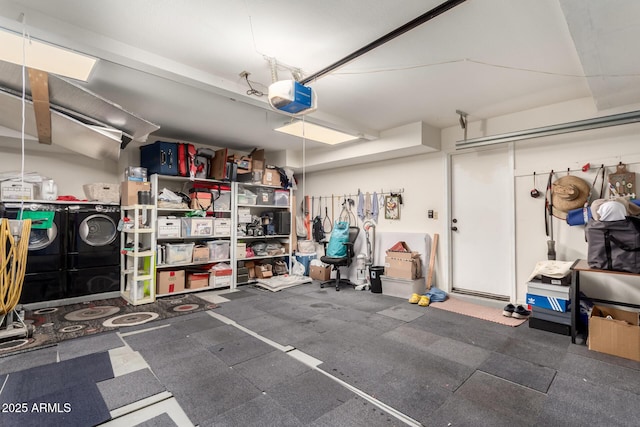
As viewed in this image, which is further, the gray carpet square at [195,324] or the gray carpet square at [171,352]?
the gray carpet square at [195,324]

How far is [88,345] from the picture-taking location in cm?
289

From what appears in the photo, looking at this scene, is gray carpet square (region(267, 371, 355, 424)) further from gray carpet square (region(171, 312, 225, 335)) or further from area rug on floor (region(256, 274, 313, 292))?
area rug on floor (region(256, 274, 313, 292))

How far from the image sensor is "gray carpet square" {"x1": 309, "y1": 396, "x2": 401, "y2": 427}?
1.84 metres

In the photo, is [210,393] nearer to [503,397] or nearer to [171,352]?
[171,352]

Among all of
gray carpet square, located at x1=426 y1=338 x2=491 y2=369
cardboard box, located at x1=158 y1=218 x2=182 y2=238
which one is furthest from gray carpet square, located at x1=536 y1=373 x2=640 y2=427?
cardboard box, located at x1=158 y1=218 x2=182 y2=238

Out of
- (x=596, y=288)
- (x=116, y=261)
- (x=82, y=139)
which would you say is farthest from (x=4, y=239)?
(x=596, y=288)

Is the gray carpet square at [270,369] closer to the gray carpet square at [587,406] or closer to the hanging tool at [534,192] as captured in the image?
the gray carpet square at [587,406]

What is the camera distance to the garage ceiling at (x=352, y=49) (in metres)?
2.05

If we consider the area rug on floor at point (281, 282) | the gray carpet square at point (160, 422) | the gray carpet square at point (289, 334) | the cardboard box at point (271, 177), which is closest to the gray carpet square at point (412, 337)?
the gray carpet square at point (289, 334)

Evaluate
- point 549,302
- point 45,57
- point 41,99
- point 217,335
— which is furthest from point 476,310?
point 41,99

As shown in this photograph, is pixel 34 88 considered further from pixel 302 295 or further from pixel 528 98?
pixel 528 98

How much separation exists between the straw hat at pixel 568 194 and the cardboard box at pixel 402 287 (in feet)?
6.61

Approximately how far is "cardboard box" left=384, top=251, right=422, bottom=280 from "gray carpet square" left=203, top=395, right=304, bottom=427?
3163mm

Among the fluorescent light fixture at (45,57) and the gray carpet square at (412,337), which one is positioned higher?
the fluorescent light fixture at (45,57)
